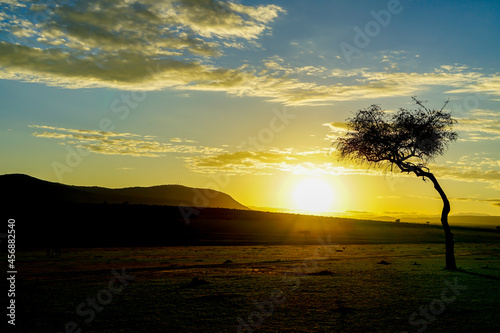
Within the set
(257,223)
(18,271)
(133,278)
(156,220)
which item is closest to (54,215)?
(156,220)

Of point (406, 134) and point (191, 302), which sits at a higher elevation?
point (406, 134)

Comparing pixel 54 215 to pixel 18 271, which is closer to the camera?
pixel 18 271

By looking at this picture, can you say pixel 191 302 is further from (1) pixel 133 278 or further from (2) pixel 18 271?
(2) pixel 18 271

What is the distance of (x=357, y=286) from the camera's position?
62.5 ft

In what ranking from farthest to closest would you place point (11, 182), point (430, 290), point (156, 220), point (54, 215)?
point (11, 182)
point (156, 220)
point (54, 215)
point (430, 290)

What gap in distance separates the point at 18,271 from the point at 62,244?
124 feet

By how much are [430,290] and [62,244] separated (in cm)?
5654

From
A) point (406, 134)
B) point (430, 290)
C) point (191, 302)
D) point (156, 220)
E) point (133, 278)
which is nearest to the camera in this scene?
point (191, 302)

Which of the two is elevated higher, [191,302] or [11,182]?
[11,182]

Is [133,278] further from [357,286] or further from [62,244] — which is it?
[62,244]

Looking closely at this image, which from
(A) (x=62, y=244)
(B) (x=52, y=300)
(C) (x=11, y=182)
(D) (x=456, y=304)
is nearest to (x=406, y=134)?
(D) (x=456, y=304)

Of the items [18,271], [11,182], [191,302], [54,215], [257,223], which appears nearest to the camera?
[191,302]

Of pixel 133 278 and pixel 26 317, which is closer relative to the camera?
pixel 26 317

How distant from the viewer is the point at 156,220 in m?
96.0
